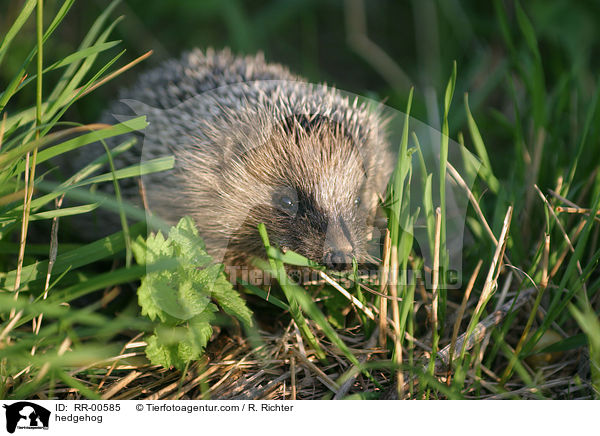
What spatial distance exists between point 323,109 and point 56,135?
3.98ft

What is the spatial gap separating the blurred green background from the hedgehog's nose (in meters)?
1.53

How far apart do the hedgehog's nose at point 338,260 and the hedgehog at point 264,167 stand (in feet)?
0.28

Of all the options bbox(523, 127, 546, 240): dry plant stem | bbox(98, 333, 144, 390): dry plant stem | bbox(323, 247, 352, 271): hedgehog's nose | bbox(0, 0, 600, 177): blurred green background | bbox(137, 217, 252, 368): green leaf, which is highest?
bbox(0, 0, 600, 177): blurred green background

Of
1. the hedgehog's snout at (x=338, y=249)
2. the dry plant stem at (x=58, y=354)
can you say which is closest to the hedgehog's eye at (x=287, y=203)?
the hedgehog's snout at (x=338, y=249)

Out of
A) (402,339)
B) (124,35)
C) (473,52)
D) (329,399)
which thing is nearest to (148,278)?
(329,399)

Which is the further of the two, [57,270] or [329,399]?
[57,270]

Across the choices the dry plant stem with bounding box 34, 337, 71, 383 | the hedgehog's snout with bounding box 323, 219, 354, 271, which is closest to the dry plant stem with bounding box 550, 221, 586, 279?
the hedgehog's snout with bounding box 323, 219, 354, 271

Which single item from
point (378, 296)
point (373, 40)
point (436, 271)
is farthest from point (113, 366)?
point (373, 40)

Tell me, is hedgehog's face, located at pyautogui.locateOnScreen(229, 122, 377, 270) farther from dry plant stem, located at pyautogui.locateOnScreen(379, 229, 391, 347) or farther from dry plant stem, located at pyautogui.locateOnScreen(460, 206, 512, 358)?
dry plant stem, located at pyautogui.locateOnScreen(460, 206, 512, 358)

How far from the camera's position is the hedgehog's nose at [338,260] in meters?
2.08

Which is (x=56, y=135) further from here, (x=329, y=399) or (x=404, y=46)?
(x=404, y=46)

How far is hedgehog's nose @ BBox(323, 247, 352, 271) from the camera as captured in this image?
208 cm

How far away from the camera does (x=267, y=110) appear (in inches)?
98.4

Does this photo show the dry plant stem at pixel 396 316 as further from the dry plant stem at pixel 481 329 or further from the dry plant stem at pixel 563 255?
the dry plant stem at pixel 563 255
